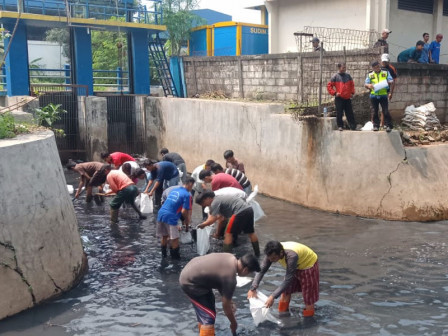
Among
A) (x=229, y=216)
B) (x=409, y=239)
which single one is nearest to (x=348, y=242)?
(x=409, y=239)

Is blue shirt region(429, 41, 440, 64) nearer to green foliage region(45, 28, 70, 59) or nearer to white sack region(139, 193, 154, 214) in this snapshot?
white sack region(139, 193, 154, 214)

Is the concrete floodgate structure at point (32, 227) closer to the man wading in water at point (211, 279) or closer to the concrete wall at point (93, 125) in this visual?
the man wading in water at point (211, 279)

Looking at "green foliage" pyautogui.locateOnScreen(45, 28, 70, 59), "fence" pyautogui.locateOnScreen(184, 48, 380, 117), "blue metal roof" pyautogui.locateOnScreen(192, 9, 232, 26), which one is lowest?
"fence" pyautogui.locateOnScreen(184, 48, 380, 117)

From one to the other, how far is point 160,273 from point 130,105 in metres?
13.2

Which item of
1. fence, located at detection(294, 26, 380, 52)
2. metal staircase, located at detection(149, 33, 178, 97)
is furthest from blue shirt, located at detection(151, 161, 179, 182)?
metal staircase, located at detection(149, 33, 178, 97)

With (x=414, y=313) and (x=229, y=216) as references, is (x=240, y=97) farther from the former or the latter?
(x=414, y=313)

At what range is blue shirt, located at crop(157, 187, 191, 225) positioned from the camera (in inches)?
365

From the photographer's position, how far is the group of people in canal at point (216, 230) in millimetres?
6129

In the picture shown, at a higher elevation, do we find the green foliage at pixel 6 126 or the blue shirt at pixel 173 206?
the green foliage at pixel 6 126

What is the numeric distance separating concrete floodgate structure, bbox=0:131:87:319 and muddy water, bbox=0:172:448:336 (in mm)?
309

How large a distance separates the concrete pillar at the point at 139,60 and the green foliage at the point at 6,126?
14718mm

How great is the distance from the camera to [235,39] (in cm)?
2403

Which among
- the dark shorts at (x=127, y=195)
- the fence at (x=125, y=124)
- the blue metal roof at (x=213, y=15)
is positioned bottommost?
the dark shorts at (x=127, y=195)

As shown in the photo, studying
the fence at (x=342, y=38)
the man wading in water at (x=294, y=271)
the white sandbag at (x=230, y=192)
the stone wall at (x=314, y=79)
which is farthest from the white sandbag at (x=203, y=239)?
the fence at (x=342, y=38)
